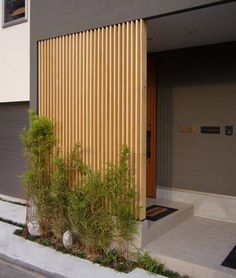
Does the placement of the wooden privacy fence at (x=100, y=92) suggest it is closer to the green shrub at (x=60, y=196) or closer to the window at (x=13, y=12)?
the green shrub at (x=60, y=196)

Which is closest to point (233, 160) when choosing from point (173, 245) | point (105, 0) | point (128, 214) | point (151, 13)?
point (173, 245)

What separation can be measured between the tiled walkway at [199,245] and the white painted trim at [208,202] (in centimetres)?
18

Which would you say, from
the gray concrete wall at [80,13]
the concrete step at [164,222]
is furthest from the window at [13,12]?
the concrete step at [164,222]

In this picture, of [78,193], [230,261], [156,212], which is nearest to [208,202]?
[156,212]

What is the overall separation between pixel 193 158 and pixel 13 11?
16.9 feet

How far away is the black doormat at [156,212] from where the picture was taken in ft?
19.0

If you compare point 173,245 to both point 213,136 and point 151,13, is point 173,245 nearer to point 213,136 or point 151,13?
point 213,136

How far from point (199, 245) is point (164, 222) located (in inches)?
28.6

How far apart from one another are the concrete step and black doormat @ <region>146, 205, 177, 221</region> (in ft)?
0.35

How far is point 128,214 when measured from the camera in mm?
4793

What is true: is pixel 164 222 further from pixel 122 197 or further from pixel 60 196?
pixel 60 196

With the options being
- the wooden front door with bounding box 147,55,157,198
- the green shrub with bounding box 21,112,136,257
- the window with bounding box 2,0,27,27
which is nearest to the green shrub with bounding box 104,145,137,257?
the green shrub with bounding box 21,112,136,257

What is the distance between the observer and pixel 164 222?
5598 millimetres

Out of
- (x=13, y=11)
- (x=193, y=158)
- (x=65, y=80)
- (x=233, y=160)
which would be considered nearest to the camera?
(x=65, y=80)
